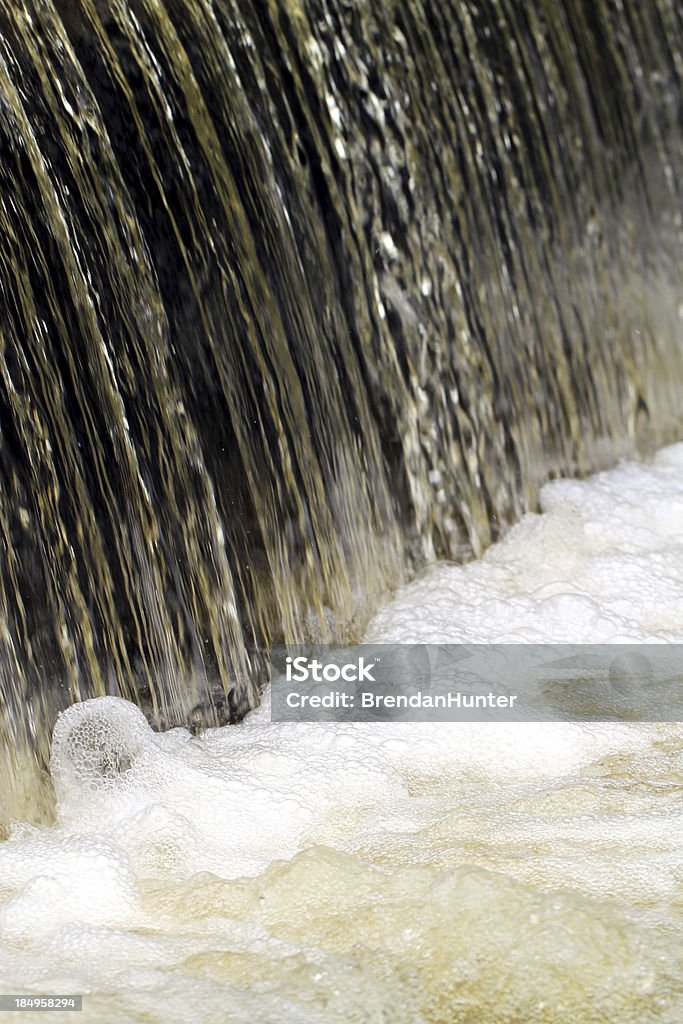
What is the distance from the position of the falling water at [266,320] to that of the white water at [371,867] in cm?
22

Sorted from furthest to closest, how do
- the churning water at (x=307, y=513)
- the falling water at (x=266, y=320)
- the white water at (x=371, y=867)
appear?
the falling water at (x=266, y=320), the churning water at (x=307, y=513), the white water at (x=371, y=867)

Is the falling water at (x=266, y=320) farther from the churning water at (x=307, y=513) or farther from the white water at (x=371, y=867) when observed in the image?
the white water at (x=371, y=867)

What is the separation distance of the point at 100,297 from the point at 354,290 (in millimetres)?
857

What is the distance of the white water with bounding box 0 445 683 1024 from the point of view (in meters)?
1.75

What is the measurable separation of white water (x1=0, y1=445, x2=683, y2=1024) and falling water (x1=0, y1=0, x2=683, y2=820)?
0.71ft

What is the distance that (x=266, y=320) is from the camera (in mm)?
3000

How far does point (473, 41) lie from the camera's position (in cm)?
378

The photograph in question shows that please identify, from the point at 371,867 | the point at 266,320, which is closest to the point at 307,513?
the point at 266,320

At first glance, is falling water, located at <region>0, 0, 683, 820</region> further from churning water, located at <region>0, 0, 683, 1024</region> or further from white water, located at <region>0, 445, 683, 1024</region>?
white water, located at <region>0, 445, 683, 1024</region>

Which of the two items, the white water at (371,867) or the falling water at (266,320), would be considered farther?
the falling water at (266,320)

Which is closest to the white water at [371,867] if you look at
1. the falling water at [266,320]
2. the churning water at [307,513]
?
the churning water at [307,513]

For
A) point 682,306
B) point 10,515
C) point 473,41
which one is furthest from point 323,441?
point 682,306

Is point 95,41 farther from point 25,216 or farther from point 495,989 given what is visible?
point 495,989

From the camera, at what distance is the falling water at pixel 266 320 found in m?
2.57
